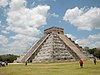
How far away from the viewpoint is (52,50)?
6800cm

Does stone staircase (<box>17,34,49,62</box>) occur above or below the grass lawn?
above

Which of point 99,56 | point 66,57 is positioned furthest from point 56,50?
point 99,56

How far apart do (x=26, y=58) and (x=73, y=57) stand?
51.0 ft

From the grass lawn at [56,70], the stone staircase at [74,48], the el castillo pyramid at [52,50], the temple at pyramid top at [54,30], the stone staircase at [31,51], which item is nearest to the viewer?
the grass lawn at [56,70]

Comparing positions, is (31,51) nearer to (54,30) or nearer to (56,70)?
(54,30)

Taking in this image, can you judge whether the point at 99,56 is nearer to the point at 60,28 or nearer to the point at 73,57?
the point at 60,28

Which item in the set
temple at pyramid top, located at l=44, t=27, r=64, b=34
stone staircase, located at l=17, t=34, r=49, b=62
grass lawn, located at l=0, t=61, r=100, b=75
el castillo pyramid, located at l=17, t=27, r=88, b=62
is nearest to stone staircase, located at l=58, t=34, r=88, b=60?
el castillo pyramid, located at l=17, t=27, r=88, b=62

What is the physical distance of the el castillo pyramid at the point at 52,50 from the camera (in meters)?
67.4

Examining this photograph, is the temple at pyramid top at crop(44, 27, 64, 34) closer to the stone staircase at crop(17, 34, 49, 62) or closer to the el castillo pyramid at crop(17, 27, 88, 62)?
the el castillo pyramid at crop(17, 27, 88, 62)

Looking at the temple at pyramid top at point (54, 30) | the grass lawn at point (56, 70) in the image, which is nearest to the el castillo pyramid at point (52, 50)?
the temple at pyramid top at point (54, 30)

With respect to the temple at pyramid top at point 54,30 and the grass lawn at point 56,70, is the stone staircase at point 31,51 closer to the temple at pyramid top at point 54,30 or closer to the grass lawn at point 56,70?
the temple at pyramid top at point 54,30

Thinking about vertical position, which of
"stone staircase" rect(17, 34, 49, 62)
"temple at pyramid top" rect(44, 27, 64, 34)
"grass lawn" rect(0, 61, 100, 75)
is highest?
"temple at pyramid top" rect(44, 27, 64, 34)

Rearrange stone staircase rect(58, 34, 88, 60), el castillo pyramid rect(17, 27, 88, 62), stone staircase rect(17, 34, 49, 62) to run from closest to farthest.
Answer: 1. el castillo pyramid rect(17, 27, 88, 62)
2. stone staircase rect(58, 34, 88, 60)
3. stone staircase rect(17, 34, 49, 62)

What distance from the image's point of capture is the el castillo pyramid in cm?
6738
